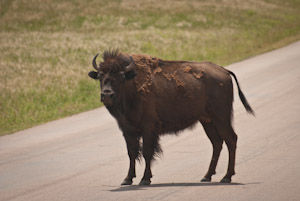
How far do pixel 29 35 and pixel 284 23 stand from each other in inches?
721

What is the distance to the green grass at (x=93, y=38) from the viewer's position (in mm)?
23969

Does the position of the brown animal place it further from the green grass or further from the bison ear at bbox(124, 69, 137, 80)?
the green grass

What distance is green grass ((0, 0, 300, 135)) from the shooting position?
2397 centimetres

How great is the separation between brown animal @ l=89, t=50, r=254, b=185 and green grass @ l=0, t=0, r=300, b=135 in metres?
9.11

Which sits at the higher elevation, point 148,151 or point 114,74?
point 114,74

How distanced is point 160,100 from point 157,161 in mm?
2293

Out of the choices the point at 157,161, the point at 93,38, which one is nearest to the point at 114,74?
the point at 157,161

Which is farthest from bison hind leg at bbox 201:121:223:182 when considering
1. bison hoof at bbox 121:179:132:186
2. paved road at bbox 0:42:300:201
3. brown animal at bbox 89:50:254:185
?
bison hoof at bbox 121:179:132:186

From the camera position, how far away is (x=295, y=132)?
49.9 feet

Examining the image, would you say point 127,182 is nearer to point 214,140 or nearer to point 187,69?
point 214,140

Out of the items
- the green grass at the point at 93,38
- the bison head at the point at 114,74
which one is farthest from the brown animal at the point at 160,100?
the green grass at the point at 93,38

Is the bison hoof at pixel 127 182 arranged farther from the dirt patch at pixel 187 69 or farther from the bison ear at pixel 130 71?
the dirt patch at pixel 187 69

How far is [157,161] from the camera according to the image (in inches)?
514

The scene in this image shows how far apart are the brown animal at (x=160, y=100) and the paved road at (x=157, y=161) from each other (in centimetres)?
62
